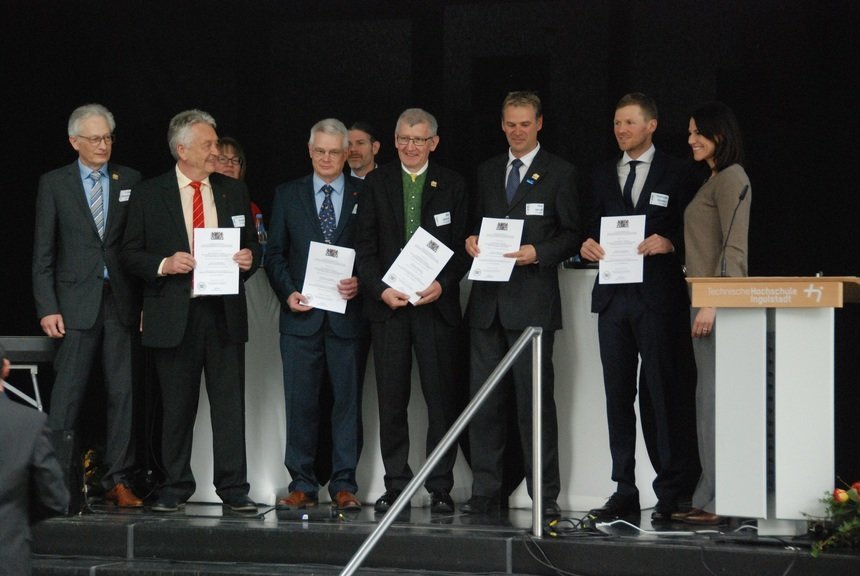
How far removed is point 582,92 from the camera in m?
7.82

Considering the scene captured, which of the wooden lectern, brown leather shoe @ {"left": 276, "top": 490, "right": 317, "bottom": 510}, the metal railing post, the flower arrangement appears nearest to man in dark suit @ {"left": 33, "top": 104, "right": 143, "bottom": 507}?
brown leather shoe @ {"left": 276, "top": 490, "right": 317, "bottom": 510}

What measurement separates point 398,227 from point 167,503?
1.69m

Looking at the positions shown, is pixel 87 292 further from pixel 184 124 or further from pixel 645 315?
pixel 645 315

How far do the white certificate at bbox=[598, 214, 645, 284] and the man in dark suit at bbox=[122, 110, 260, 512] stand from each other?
165cm

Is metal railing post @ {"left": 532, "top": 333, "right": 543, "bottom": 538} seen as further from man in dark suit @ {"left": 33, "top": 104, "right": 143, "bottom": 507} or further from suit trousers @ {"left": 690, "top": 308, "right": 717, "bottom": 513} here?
man in dark suit @ {"left": 33, "top": 104, "right": 143, "bottom": 507}

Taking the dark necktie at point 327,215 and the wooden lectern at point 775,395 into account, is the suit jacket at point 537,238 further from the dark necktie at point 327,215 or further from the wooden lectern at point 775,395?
the wooden lectern at point 775,395

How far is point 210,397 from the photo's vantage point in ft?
20.7

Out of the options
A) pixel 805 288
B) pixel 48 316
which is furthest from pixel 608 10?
pixel 48 316

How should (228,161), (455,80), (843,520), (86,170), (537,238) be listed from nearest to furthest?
(843,520) → (537,238) → (86,170) → (228,161) → (455,80)

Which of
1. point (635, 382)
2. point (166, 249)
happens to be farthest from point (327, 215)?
point (635, 382)

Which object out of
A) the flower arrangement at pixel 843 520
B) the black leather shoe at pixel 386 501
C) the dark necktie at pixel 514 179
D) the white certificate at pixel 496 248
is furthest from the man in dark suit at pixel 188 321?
the flower arrangement at pixel 843 520

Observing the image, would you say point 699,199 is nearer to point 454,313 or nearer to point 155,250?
point 454,313

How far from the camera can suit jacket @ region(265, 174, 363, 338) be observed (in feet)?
20.7

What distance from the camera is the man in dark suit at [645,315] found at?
5.83 metres
